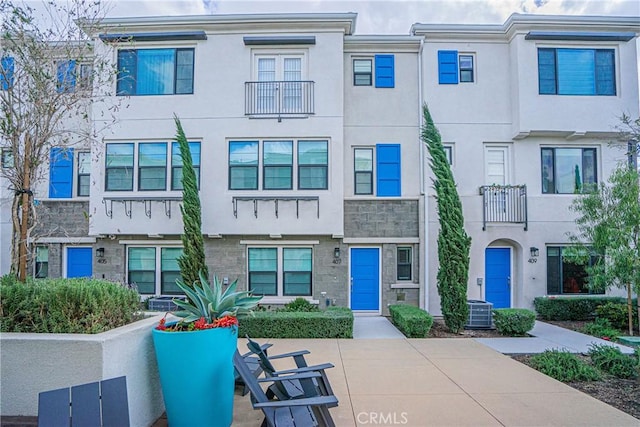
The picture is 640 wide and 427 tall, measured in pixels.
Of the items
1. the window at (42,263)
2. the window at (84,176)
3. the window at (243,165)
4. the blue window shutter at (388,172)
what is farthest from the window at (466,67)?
the window at (42,263)

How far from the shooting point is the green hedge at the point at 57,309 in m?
4.01

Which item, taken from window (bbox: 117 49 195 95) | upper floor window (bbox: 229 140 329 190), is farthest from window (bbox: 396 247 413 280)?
window (bbox: 117 49 195 95)

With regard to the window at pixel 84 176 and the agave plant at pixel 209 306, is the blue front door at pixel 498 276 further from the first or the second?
the window at pixel 84 176

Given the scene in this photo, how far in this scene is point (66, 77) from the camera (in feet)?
17.9

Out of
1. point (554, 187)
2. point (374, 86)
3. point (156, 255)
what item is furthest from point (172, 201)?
point (554, 187)

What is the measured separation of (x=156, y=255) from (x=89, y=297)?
8182 mm

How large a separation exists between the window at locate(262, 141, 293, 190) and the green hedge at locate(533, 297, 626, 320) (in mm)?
8528

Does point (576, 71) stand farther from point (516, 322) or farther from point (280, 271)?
point (280, 271)

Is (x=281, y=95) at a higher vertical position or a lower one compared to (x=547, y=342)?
higher

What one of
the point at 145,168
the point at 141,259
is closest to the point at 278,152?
the point at 145,168

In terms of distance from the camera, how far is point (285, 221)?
37.0ft

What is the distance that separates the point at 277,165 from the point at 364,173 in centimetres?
274

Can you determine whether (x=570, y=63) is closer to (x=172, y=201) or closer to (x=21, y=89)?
(x=172, y=201)

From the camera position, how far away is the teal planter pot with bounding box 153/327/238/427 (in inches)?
156
